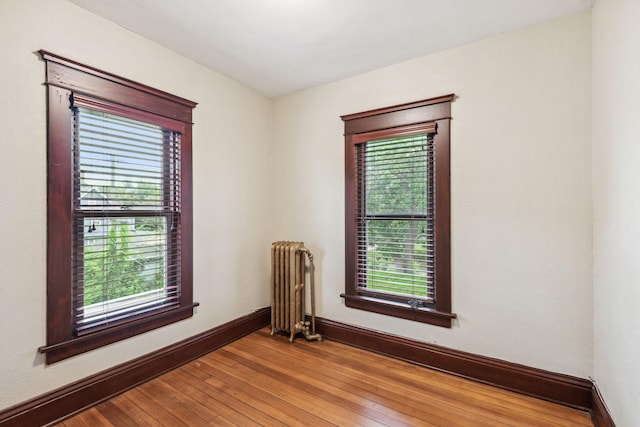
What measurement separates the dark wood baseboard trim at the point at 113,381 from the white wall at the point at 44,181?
0.05 meters

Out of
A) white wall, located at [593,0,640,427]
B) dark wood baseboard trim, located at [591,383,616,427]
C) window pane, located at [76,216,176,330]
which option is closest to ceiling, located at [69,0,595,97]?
white wall, located at [593,0,640,427]

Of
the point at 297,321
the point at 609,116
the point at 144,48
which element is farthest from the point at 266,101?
the point at 609,116

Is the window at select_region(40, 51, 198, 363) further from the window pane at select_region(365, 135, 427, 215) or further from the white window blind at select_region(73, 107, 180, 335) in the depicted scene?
the window pane at select_region(365, 135, 427, 215)

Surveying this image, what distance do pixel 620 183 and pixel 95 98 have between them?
313cm

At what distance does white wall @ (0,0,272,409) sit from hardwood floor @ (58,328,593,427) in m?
0.37

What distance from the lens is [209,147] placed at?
272cm

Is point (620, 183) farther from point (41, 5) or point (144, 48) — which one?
point (41, 5)

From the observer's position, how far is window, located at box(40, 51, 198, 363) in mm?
1787

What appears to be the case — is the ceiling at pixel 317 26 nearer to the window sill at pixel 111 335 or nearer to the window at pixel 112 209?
the window at pixel 112 209

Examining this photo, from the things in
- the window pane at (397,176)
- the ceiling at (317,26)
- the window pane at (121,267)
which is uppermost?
the ceiling at (317,26)

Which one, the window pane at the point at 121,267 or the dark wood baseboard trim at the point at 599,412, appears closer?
the dark wood baseboard trim at the point at 599,412

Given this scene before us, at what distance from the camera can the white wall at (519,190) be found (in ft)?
6.28

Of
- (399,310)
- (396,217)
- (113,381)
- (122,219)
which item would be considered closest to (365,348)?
(399,310)

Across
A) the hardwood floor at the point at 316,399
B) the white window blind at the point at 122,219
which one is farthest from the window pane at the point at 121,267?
the hardwood floor at the point at 316,399
